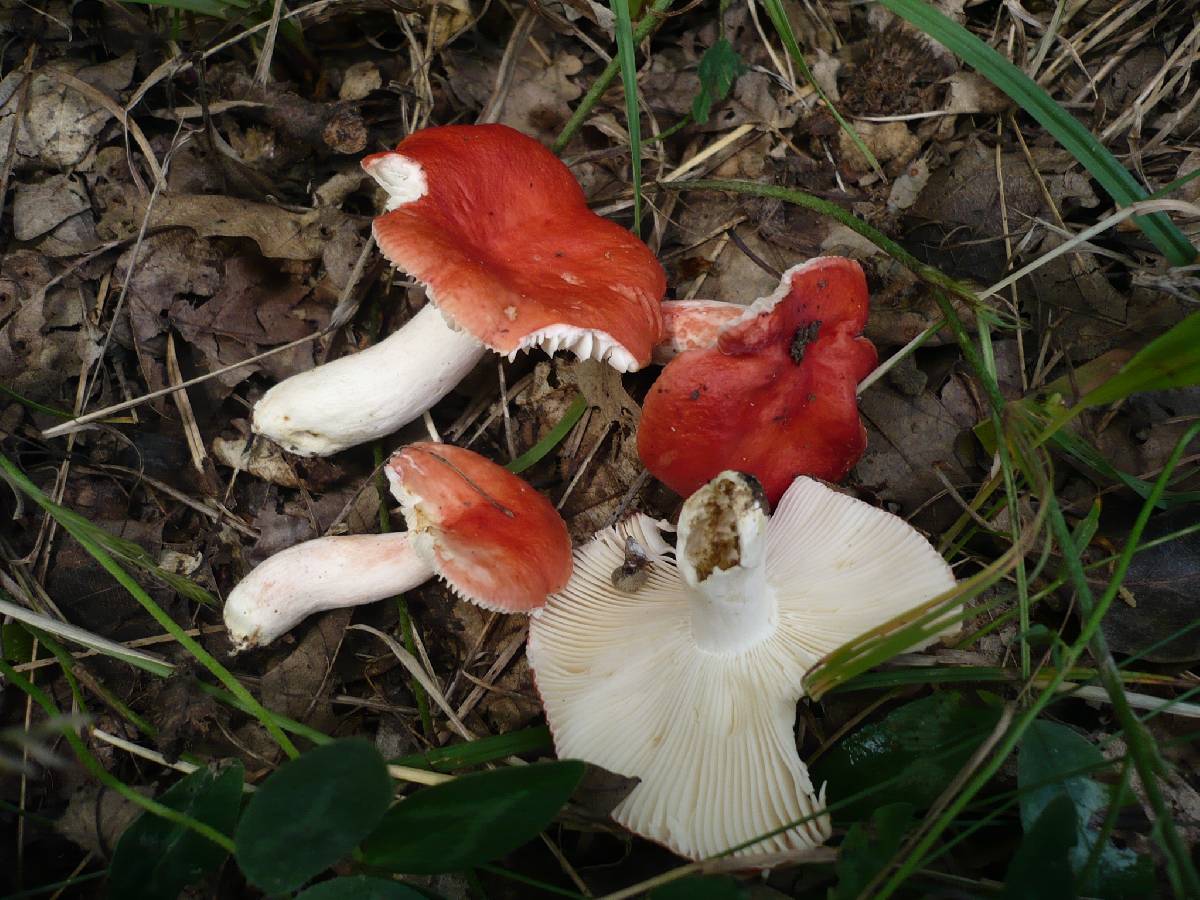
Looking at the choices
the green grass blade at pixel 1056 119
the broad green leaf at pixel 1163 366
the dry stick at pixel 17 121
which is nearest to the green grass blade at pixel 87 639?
the dry stick at pixel 17 121

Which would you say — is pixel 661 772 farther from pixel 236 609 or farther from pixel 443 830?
pixel 236 609

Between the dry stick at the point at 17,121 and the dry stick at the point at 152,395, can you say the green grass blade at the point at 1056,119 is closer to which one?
the dry stick at the point at 152,395

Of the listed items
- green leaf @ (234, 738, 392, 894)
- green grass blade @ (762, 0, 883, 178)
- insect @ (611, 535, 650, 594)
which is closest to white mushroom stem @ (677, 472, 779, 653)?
insect @ (611, 535, 650, 594)

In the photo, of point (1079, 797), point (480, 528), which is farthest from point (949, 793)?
point (480, 528)

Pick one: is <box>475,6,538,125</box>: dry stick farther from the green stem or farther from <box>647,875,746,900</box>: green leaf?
<box>647,875,746,900</box>: green leaf

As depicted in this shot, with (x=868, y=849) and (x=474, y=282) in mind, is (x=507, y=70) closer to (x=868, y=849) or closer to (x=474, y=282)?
(x=474, y=282)
